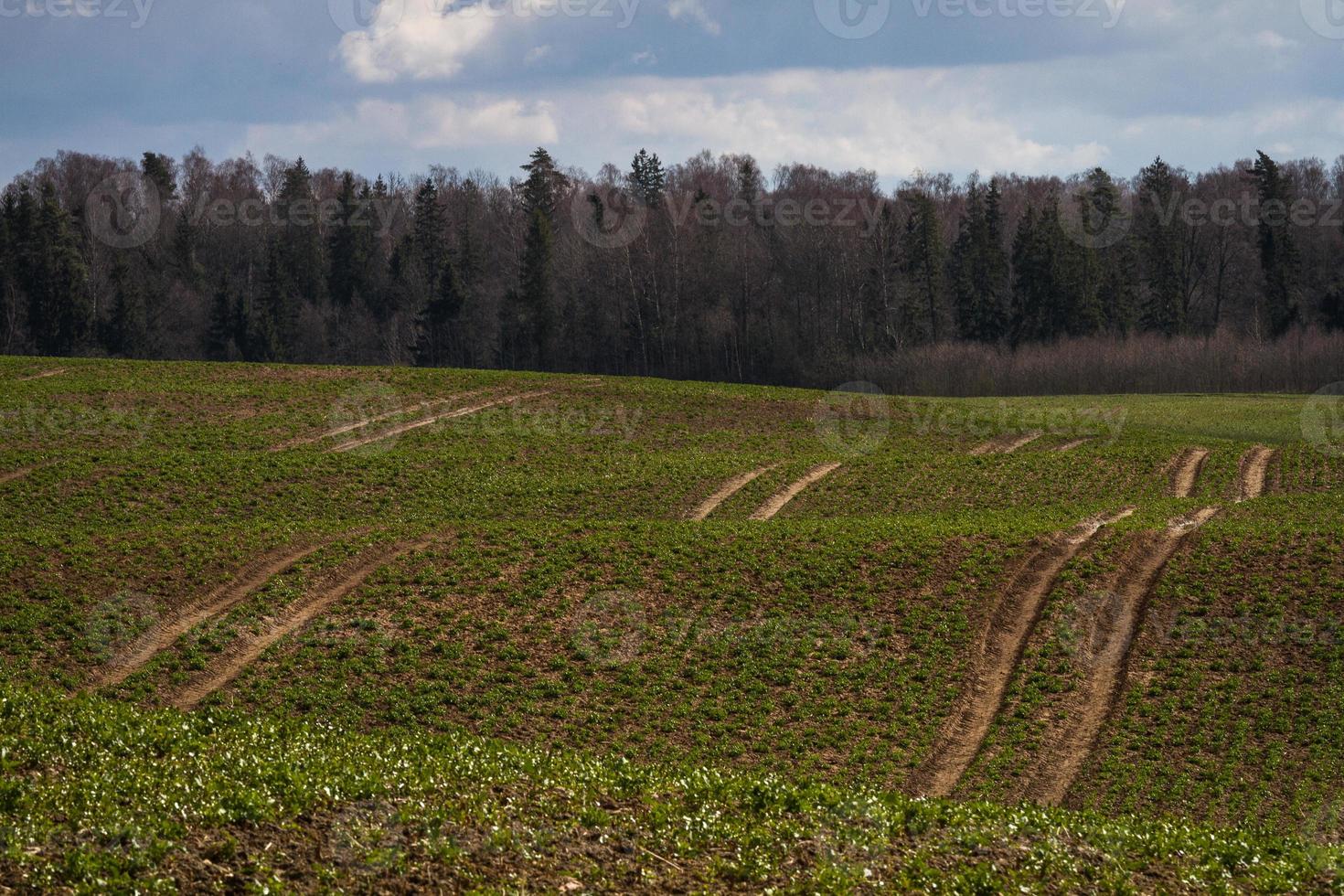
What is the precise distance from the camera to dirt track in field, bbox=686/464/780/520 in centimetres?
3092

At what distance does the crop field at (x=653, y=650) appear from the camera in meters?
10.6

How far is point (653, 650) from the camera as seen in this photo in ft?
67.2

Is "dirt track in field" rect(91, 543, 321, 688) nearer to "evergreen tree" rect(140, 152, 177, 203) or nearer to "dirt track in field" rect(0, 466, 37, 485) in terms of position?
"dirt track in field" rect(0, 466, 37, 485)

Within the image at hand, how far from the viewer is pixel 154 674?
1853 centimetres

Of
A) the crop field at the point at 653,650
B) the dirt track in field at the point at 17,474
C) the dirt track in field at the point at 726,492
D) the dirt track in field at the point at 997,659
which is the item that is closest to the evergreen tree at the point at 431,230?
the crop field at the point at 653,650

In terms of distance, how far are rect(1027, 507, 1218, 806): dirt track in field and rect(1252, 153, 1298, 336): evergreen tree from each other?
7152 centimetres

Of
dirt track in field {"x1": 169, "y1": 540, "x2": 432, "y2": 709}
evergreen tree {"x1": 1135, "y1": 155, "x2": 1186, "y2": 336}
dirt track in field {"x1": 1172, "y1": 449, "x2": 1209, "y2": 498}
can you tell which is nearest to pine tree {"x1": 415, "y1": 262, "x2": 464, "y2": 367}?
evergreen tree {"x1": 1135, "y1": 155, "x2": 1186, "y2": 336}

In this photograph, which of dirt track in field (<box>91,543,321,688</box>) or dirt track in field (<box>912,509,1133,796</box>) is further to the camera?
dirt track in field (<box>91,543,321,688</box>)

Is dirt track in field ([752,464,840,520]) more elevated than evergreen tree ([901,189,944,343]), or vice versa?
evergreen tree ([901,189,944,343])

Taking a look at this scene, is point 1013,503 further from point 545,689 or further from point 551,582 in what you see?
point 545,689

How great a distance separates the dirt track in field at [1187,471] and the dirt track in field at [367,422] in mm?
25643

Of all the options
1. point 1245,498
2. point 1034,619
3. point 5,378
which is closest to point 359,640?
point 1034,619

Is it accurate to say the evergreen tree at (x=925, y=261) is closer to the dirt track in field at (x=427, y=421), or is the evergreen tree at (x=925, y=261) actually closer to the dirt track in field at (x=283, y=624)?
the dirt track in field at (x=427, y=421)

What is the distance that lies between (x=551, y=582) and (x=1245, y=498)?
20518 millimetres
